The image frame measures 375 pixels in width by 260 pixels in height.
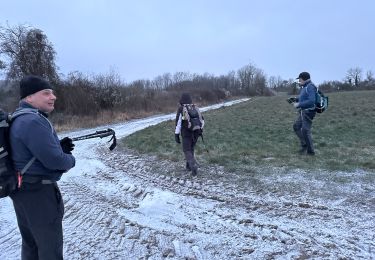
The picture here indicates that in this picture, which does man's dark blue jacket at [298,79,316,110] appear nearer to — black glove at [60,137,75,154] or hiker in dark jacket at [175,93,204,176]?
hiker in dark jacket at [175,93,204,176]

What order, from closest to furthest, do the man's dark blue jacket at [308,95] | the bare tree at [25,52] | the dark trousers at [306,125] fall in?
the man's dark blue jacket at [308,95] < the dark trousers at [306,125] < the bare tree at [25,52]

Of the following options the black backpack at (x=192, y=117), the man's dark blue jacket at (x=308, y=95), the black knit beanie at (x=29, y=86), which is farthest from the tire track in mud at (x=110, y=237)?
the man's dark blue jacket at (x=308, y=95)

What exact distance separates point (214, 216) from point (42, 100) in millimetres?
3258

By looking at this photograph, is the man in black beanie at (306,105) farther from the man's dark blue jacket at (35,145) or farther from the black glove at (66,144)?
the man's dark blue jacket at (35,145)

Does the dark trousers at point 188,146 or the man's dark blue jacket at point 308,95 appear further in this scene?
the man's dark blue jacket at point 308,95

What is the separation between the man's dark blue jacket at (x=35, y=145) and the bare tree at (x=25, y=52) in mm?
24392

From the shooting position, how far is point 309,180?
709 cm

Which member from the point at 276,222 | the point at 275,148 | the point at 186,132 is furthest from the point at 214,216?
the point at 275,148

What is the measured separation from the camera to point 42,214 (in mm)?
3080

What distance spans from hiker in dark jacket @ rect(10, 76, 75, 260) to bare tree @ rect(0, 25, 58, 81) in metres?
24.2

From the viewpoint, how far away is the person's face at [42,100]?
3.13 meters

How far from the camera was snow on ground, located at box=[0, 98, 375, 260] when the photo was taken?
4.38m

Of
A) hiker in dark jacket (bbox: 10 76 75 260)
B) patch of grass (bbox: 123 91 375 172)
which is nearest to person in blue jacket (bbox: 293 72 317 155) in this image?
patch of grass (bbox: 123 91 375 172)

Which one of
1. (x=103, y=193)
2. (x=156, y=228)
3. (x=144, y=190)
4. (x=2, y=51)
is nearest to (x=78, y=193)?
(x=103, y=193)
